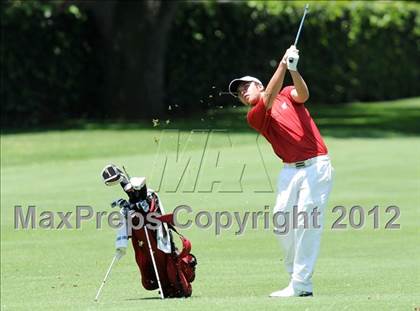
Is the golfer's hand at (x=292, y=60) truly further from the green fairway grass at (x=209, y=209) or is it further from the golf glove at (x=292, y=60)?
the green fairway grass at (x=209, y=209)

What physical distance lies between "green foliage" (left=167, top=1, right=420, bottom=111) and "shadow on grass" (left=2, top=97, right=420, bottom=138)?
35.2 inches

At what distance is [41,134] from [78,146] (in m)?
2.73

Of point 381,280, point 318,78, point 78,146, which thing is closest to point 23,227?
point 381,280

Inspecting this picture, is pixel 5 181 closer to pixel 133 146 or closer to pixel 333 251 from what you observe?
pixel 133 146

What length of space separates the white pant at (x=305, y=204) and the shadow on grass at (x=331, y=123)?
1590 centimetres

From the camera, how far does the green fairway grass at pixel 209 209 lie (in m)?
10.3

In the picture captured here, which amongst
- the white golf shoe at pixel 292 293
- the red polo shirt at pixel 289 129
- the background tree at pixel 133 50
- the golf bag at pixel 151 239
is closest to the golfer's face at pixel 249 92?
the red polo shirt at pixel 289 129

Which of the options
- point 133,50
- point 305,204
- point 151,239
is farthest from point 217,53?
point 305,204

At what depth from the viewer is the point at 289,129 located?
9.50 metres

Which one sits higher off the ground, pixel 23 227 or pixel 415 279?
pixel 415 279

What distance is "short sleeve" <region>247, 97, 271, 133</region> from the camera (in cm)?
945

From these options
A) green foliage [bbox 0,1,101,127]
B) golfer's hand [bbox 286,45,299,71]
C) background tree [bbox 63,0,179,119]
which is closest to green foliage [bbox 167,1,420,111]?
background tree [bbox 63,0,179,119]

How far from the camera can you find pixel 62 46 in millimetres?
Answer: 30375

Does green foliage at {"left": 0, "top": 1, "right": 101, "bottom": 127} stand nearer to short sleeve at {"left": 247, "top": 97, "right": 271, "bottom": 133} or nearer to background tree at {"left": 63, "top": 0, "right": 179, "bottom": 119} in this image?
background tree at {"left": 63, "top": 0, "right": 179, "bottom": 119}
